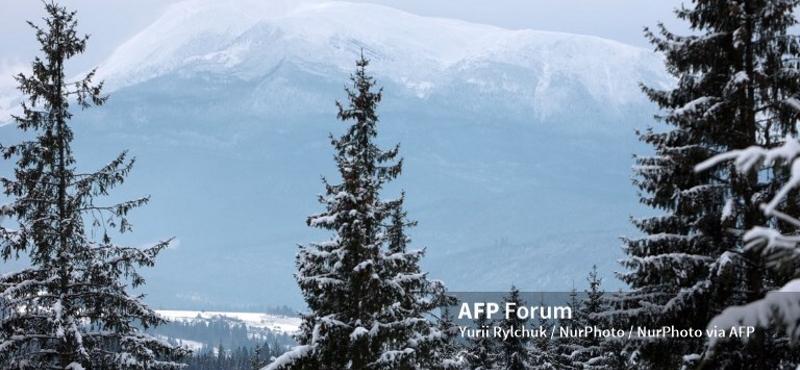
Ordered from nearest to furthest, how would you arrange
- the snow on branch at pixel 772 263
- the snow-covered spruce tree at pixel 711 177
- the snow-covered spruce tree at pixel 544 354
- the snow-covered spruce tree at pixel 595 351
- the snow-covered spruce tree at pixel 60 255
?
1. the snow on branch at pixel 772 263
2. the snow-covered spruce tree at pixel 711 177
3. the snow-covered spruce tree at pixel 60 255
4. the snow-covered spruce tree at pixel 595 351
5. the snow-covered spruce tree at pixel 544 354

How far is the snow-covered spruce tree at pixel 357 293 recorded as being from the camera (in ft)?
52.6

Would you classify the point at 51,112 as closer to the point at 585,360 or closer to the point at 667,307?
the point at 667,307

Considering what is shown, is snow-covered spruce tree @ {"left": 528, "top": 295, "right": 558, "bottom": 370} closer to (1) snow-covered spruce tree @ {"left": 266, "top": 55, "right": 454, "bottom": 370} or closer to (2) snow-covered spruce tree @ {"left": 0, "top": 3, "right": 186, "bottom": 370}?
(1) snow-covered spruce tree @ {"left": 266, "top": 55, "right": 454, "bottom": 370}

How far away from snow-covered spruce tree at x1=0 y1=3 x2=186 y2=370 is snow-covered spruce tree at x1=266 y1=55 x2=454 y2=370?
321cm

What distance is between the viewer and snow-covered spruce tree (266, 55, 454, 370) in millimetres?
16047

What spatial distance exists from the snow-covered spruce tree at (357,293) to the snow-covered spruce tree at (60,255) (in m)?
3.21

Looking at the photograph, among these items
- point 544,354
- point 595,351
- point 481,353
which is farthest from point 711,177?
point 481,353

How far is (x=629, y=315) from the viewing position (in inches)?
504

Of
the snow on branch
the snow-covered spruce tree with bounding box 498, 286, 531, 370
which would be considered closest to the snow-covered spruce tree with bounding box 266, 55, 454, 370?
the snow on branch

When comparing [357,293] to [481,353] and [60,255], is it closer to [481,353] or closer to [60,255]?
[60,255]

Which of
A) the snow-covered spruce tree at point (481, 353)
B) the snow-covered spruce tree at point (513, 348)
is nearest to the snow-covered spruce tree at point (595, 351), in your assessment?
the snow-covered spruce tree at point (513, 348)

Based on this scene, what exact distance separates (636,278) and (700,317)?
141 centimetres

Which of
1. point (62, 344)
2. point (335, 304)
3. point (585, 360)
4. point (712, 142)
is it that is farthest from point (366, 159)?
point (585, 360)

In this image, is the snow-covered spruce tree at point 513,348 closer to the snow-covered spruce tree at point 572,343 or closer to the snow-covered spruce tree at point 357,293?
the snow-covered spruce tree at point 572,343
